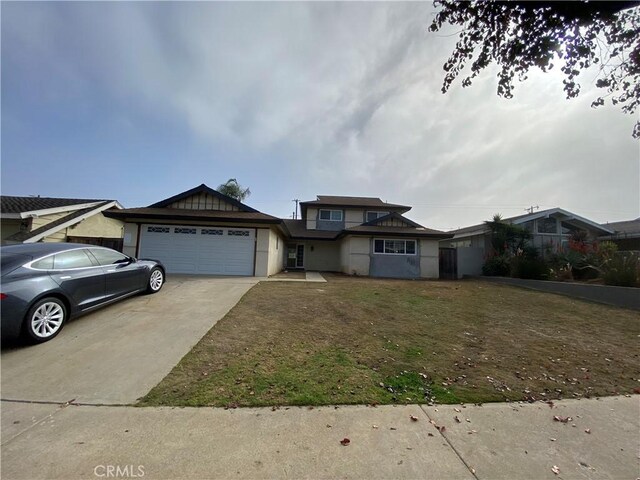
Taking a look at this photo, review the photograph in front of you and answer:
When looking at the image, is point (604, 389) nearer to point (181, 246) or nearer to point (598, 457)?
point (598, 457)

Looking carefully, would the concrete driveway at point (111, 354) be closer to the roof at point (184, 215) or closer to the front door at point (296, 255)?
the roof at point (184, 215)

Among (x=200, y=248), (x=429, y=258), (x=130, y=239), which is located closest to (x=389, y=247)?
(x=429, y=258)

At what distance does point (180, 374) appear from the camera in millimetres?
3975

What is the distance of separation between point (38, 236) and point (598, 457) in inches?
772

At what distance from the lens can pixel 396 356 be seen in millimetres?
4723

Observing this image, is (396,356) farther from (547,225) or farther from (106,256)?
(547,225)

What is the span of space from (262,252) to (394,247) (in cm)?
815

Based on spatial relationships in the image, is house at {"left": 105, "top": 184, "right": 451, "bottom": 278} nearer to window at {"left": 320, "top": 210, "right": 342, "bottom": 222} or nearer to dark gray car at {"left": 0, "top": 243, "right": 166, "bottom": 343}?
window at {"left": 320, "top": 210, "right": 342, "bottom": 222}

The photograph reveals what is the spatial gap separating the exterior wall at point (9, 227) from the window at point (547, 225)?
29.1m

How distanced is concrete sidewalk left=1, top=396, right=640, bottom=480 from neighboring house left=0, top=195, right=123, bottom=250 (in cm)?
1504

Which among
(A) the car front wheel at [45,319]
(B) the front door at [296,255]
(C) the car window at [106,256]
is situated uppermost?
(B) the front door at [296,255]

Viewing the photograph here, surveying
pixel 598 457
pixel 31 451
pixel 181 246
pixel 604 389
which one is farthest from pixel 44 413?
pixel 181 246

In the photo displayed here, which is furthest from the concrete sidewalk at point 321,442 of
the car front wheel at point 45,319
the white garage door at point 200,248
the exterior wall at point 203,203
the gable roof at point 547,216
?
the gable roof at point 547,216

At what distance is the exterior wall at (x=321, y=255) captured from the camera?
75.2 ft
